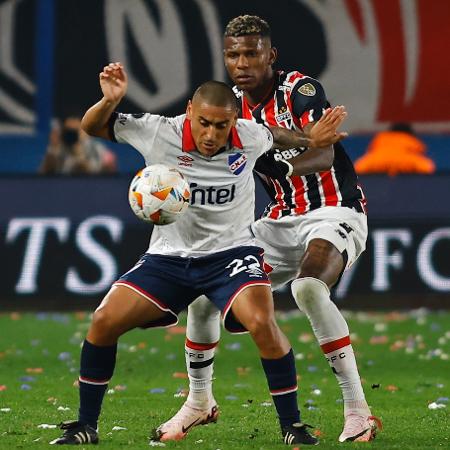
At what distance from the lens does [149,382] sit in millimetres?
9430

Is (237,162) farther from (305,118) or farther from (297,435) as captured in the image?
(297,435)

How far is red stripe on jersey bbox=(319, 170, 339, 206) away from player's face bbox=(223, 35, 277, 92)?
67cm

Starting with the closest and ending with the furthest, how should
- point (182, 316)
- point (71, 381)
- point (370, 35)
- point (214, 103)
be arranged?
point (214, 103), point (71, 381), point (182, 316), point (370, 35)

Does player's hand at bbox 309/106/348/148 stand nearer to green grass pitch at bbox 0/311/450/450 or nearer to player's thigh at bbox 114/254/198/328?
player's thigh at bbox 114/254/198/328

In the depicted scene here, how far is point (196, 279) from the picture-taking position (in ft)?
22.8

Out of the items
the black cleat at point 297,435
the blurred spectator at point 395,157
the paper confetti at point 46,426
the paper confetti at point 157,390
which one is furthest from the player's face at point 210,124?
the blurred spectator at point 395,157

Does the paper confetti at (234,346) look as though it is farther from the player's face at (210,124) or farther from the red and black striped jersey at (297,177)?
the player's face at (210,124)

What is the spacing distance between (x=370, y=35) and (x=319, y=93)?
1181 cm

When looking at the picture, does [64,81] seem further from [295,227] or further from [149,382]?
[295,227]

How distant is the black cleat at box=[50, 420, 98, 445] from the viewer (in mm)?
6766

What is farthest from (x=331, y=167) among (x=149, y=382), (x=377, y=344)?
(x=377, y=344)

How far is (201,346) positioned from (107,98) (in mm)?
1509

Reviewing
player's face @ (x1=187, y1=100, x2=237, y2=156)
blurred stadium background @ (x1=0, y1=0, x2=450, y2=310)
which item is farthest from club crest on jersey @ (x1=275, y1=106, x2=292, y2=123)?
blurred stadium background @ (x1=0, y1=0, x2=450, y2=310)

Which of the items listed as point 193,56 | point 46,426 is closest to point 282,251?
point 46,426
